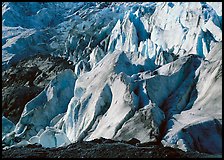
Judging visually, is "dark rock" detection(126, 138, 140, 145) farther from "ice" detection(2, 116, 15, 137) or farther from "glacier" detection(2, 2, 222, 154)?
"ice" detection(2, 116, 15, 137)

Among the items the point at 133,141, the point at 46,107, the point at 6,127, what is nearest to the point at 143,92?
the point at 133,141

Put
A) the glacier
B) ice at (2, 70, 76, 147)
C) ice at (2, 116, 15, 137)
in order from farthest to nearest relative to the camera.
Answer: ice at (2, 116, 15, 137), ice at (2, 70, 76, 147), the glacier

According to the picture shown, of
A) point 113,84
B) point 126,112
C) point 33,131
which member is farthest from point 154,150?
point 33,131

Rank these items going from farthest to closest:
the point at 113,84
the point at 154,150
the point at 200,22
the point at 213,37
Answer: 1. the point at 200,22
2. the point at 213,37
3. the point at 113,84
4. the point at 154,150

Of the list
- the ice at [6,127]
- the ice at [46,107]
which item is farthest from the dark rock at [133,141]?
the ice at [6,127]

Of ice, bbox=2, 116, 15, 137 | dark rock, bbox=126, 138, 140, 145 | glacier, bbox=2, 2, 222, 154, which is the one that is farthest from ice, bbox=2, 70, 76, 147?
dark rock, bbox=126, 138, 140, 145

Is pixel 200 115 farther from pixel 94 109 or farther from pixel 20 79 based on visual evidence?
pixel 20 79

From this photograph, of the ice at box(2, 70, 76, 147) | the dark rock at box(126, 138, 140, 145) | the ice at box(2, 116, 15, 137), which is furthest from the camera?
the ice at box(2, 116, 15, 137)

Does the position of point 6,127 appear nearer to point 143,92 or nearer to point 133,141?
point 143,92

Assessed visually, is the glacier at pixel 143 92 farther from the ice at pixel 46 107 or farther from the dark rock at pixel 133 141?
the dark rock at pixel 133 141
